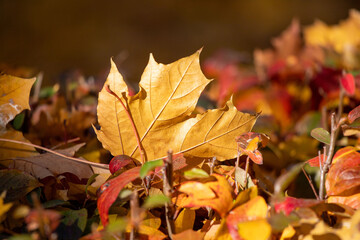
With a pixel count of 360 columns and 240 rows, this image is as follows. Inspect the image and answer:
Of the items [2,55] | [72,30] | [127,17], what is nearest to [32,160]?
[2,55]

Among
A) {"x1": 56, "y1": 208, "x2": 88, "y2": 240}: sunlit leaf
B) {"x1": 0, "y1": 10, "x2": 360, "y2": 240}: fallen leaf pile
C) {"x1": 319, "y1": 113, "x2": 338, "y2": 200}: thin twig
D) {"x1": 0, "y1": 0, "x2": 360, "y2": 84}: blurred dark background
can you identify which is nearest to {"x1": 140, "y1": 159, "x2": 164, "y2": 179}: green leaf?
{"x1": 0, "y1": 10, "x2": 360, "y2": 240}: fallen leaf pile

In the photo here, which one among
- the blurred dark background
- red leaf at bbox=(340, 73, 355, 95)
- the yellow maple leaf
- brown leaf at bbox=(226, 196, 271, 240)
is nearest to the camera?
brown leaf at bbox=(226, 196, 271, 240)

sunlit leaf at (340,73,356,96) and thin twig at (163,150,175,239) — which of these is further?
sunlit leaf at (340,73,356,96)

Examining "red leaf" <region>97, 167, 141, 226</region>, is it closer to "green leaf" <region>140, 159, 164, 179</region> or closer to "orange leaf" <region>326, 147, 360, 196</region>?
"green leaf" <region>140, 159, 164, 179</region>

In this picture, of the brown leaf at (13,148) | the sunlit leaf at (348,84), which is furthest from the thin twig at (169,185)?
the sunlit leaf at (348,84)

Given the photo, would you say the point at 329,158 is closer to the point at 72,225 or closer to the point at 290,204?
the point at 290,204

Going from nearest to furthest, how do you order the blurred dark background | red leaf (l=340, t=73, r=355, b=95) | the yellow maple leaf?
the yellow maple leaf, red leaf (l=340, t=73, r=355, b=95), the blurred dark background

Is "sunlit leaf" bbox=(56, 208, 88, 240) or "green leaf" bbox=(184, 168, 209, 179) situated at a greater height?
"green leaf" bbox=(184, 168, 209, 179)
